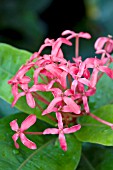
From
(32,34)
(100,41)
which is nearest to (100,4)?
(32,34)

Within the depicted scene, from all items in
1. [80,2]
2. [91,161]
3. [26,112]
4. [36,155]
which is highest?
[80,2]

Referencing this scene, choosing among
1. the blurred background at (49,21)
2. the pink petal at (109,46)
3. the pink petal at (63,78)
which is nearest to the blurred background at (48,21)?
the blurred background at (49,21)

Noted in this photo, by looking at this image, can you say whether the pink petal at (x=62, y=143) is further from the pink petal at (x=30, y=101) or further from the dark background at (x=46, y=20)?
the dark background at (x=46, y=20)

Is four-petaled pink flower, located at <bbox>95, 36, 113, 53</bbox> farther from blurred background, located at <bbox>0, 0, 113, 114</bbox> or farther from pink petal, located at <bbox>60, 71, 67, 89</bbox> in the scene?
blurred background, located at <bbox>0, 0, 113, 114</bbox>

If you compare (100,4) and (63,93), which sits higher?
(100,4)

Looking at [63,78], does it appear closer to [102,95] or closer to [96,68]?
[96,68]

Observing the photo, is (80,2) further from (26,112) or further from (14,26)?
(26,112)

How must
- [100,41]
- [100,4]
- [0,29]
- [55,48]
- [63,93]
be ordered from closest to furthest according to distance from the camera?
1. [63,93]
2. [55,48]
3. [100,41]
4. [0,29]
5. [100,4]
